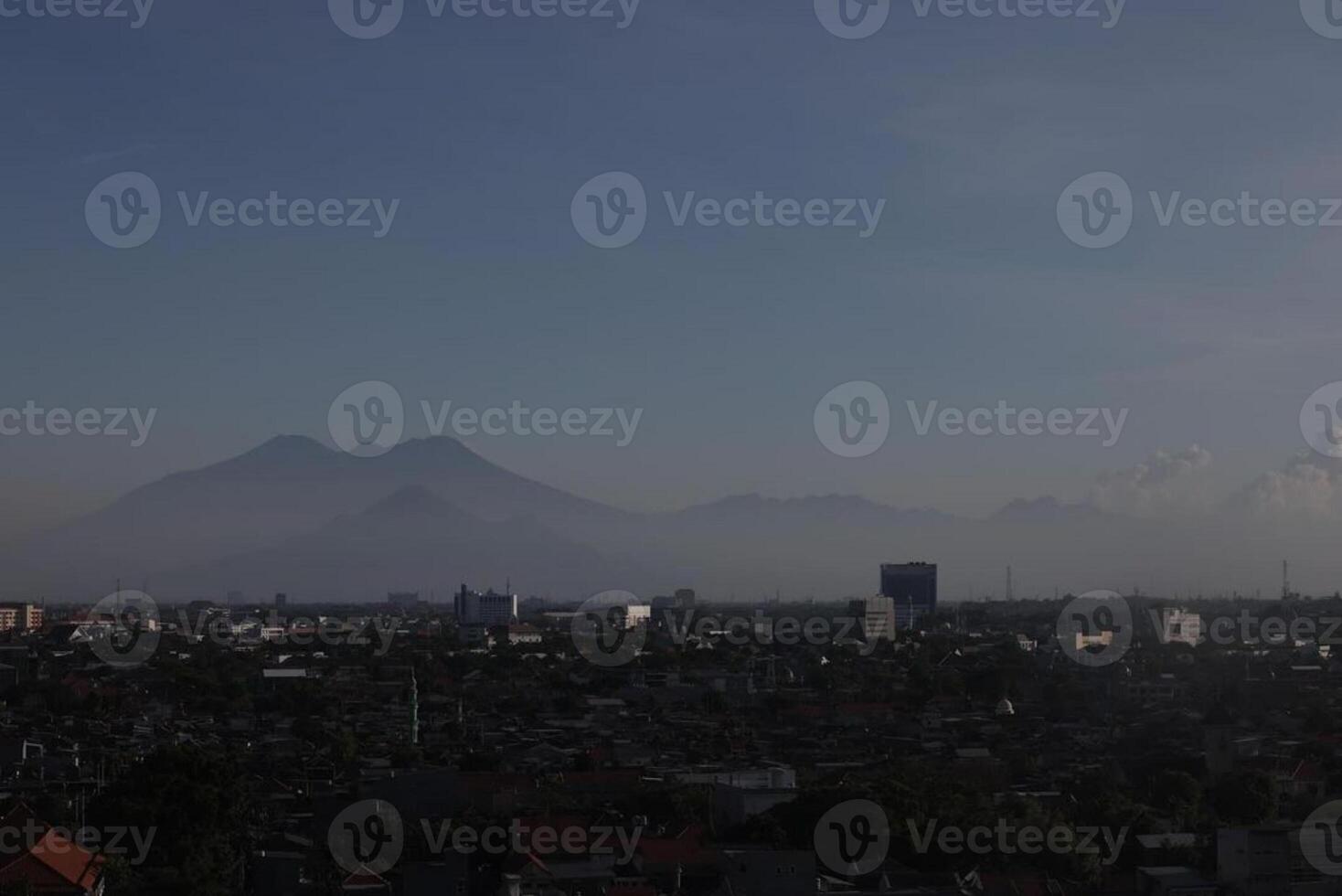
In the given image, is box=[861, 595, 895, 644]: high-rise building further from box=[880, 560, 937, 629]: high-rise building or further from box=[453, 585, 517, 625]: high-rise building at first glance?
box=[453, 585, 517, 625]: high-rise building

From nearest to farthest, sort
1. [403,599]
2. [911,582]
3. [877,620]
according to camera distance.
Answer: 1. [877,620]
2. [911,582]
3. [403,599]

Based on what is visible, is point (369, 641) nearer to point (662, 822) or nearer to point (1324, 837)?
point (662, 822)

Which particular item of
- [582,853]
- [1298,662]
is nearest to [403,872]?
[582,853]

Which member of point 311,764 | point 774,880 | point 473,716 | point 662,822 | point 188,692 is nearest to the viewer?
point 774,880


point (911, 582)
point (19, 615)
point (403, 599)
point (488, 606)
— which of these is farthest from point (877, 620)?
point (403, 599)

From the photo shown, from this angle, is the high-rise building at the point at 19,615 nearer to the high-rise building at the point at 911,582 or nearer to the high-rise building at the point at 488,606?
the high-rise building at the point at 488,606

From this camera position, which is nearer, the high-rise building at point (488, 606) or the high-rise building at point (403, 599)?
the high-rise building at point (488, 606)

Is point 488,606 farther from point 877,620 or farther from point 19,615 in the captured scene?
point 877,620

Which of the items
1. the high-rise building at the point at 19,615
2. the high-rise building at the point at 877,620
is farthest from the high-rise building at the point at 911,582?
the high-rise building at the point at 19,615

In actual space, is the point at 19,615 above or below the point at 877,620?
below

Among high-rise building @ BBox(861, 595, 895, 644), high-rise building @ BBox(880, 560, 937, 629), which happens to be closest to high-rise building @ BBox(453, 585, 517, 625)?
high-rise building @ BBox(880, 560, 937, 629)

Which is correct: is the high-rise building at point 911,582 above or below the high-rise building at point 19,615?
above
